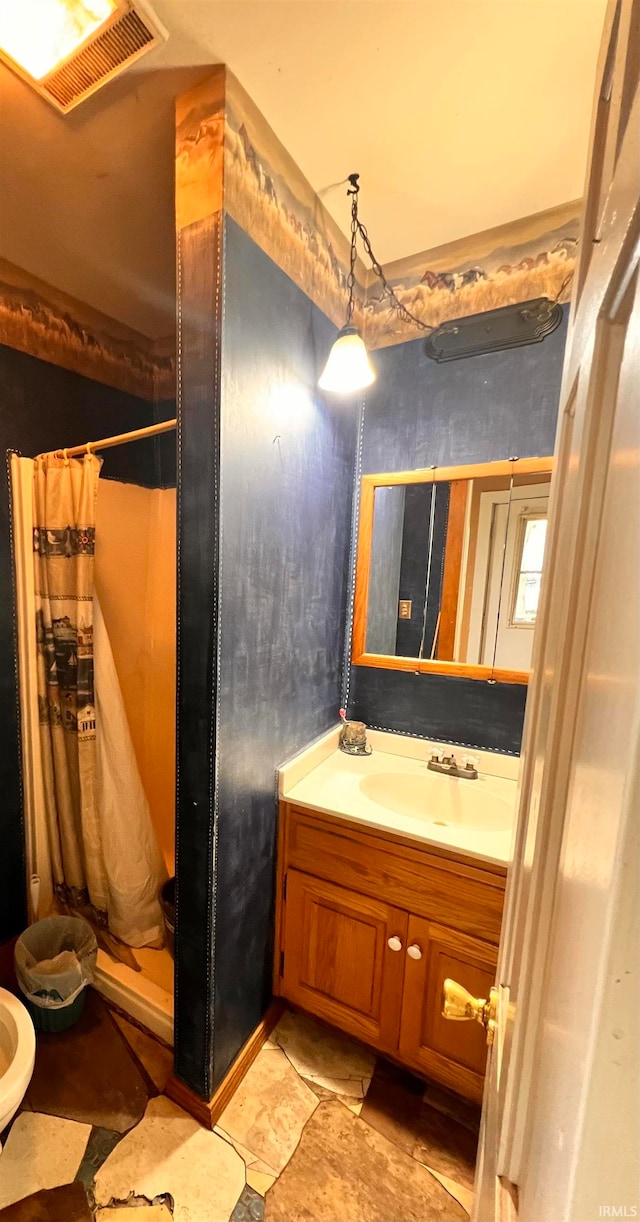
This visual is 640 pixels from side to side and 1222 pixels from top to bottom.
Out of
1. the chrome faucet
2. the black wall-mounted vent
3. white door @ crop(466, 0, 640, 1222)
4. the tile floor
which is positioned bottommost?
the tile floor

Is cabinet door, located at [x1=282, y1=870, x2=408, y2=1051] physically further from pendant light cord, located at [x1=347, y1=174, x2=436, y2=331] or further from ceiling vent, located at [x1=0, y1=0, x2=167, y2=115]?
ceiling vent, located at [x1=0, y1=0, x2=167, y2=115]

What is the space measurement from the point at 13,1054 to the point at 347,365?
2.00 m

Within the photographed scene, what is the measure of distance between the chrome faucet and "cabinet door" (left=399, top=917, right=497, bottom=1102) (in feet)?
1.52

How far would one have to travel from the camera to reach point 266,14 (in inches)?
34.6

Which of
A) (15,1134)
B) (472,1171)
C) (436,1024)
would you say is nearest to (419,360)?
(436,1024)

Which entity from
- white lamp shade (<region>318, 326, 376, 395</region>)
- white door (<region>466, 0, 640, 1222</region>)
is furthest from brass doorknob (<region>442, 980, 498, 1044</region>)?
white lamp shade (<region>318, 326, 376, 395</region>)

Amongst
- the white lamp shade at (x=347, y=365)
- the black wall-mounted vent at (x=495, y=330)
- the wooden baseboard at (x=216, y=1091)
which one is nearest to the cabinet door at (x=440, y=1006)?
the wooden baseboard at (x=216, y=1091)

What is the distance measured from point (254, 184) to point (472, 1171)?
8.12ft

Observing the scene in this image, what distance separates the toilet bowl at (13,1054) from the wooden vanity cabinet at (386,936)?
26.4 inches

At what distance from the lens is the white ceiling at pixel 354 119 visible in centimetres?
90

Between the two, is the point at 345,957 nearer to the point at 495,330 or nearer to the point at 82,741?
the point at 82,741

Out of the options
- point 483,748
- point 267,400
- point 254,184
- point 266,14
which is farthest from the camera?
point 483,748

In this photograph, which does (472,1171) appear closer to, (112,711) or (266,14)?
(112,711)

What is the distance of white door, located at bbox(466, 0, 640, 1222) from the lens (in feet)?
0.66
